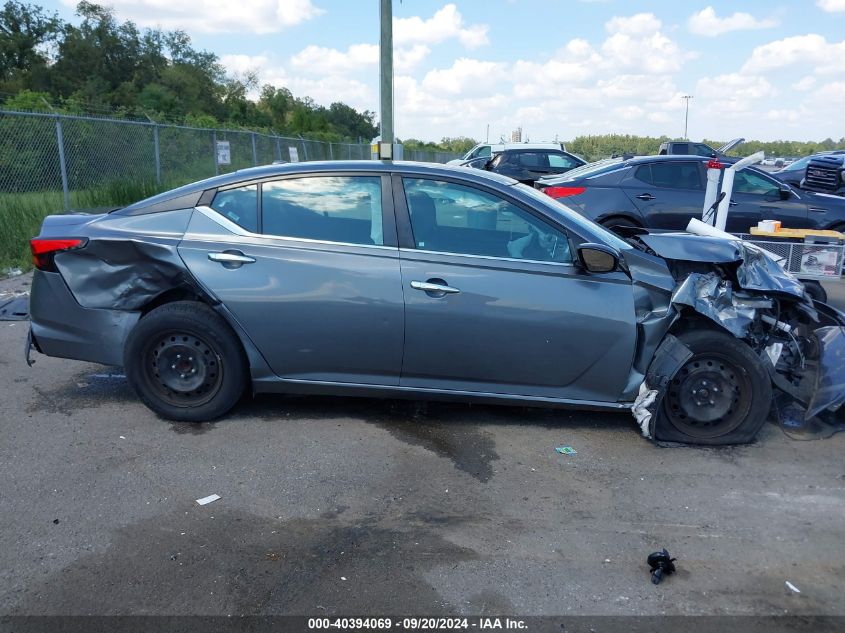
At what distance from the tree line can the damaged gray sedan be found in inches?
1381

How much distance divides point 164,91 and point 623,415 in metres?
46.3

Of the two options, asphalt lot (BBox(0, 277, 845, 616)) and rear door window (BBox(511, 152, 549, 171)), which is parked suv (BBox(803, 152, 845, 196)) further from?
rear door window (BBox(511, 152, 549, 171))

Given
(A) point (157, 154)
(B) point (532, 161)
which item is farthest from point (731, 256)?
(B) point (532, 161)

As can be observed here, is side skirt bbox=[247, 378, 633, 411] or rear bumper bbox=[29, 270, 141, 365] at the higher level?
rear bumper bbox=[29, 270, 141, 365]

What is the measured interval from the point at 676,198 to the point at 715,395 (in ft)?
19.8

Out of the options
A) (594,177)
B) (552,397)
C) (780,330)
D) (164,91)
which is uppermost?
(164,91)

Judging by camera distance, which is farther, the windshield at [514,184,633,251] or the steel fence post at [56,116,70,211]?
the steel fence post at [56,116,70,211]

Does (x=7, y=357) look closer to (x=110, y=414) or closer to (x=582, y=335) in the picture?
(x=110, y=414)

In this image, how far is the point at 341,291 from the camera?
4.45 m

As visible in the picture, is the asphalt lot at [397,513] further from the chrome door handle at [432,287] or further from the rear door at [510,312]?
the chrome door handle at [432,287]

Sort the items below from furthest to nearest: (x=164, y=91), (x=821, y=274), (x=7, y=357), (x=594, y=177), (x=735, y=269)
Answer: (x=164, y=91)
(x=594, y=177)
(x=821, y=274)
(x=7, y=357)
(x=735, y=269)

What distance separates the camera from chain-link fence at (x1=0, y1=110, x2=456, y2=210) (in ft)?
36.7

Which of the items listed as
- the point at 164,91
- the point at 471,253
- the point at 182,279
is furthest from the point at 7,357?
the point at 164,91

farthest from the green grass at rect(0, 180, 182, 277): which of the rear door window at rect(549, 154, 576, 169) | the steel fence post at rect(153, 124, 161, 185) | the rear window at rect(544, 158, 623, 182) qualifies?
the rear door window at rect(549, 154, 576, 169)
